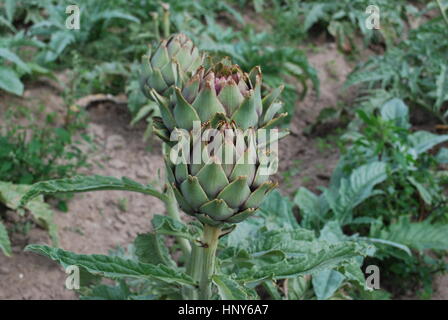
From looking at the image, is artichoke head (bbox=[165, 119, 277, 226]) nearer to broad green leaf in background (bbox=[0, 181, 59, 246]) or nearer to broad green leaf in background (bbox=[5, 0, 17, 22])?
broad green leaf in background (bbox=[0, 181, 59, 246])

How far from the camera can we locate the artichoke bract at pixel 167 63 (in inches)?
54.1

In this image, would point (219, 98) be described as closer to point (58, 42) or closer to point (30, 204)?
point (30, 204)

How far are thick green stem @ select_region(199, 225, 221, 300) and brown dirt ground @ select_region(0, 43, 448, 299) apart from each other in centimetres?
63

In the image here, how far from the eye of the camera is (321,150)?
2.68 m

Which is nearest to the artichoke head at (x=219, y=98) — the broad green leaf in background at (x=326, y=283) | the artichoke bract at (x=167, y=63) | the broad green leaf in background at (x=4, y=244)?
the artichoke bract at (x=167, y=63)

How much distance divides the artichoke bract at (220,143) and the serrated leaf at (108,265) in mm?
153

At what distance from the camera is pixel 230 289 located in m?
1.19

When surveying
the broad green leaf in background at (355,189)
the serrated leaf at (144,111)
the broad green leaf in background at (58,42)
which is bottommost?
the broad green leaf in background at (355,189)

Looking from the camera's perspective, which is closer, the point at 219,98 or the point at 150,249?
the point at 219,98

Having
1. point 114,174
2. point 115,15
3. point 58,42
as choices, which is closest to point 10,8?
point 58,42

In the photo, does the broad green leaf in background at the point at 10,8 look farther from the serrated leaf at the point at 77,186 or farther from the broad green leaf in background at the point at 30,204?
the serrated leaf at the point at 77,186

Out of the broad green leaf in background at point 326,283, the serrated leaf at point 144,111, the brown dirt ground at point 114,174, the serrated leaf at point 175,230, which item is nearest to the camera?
the serrated leaf at point 175,230

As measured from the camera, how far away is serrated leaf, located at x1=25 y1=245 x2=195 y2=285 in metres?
1.17

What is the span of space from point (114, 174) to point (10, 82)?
0.55 meters
